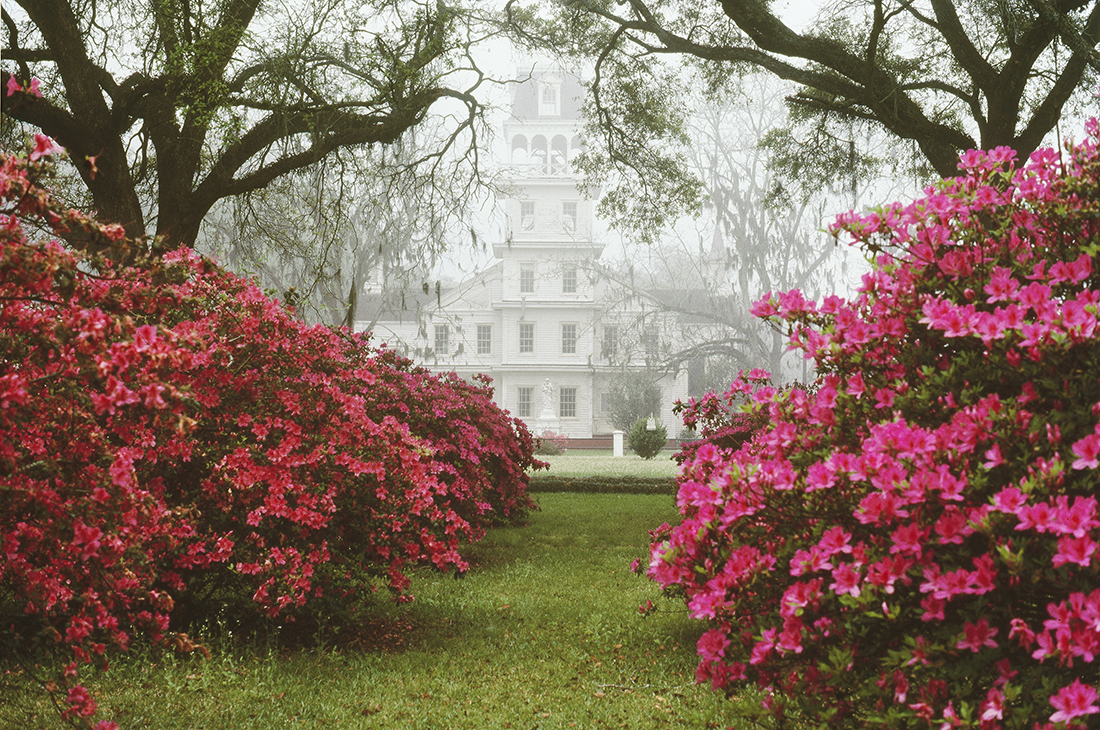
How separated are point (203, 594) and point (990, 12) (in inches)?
348

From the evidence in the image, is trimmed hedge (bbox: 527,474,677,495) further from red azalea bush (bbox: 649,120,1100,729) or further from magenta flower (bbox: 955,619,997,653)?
magenta flower (bbox: 955,619,997,653)

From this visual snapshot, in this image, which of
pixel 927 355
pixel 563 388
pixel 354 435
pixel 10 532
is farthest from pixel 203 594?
pixel 563 388

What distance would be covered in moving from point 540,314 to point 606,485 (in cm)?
2325

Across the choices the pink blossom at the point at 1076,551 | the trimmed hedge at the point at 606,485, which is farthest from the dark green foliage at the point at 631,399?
the pink blossom at the point at 1076,551

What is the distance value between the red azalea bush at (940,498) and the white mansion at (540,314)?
3507cm

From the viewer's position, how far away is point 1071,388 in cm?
220

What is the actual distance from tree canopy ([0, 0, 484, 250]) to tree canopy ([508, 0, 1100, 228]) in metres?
2.27

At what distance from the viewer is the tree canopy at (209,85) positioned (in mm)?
8539

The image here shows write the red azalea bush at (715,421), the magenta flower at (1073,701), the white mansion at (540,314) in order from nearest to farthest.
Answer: the magenta flower at (1073,701) < the red azalea bush at (715,421) < the white mansion at (540,314)

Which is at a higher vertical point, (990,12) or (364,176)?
(990,12)

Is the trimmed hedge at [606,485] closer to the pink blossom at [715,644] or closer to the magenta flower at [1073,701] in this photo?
the pink blossom at [715,644]

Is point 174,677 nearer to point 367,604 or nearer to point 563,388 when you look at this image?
point 367,604

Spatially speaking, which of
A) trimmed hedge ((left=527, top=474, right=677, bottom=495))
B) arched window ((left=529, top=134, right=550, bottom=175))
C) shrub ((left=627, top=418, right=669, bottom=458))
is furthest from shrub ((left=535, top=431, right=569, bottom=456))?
arched window ((left=529, top=134, right=550, bottom=175))

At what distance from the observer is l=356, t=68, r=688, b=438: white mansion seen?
1519 inches
